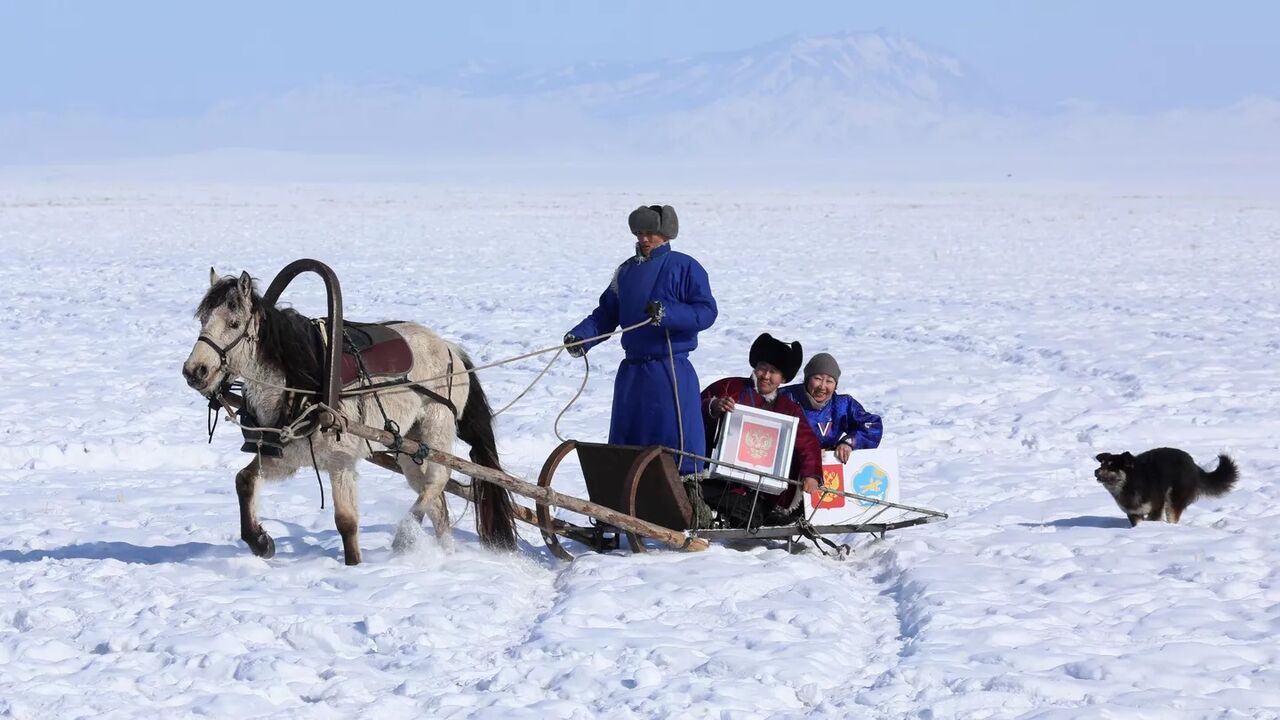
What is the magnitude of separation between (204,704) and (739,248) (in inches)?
874

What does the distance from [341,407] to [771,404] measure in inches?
76.3

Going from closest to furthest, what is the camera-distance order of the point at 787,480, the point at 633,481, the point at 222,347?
the point at 222,347
the point at 633,481
the point at 787,480

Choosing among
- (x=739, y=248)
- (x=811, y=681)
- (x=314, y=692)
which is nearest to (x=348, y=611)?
(x=314, y=692)

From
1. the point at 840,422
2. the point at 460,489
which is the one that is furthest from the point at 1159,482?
the point at 460,489

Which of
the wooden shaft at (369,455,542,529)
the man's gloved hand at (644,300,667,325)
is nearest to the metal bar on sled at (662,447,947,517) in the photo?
the man's gloved hand at (644,300,667,325)

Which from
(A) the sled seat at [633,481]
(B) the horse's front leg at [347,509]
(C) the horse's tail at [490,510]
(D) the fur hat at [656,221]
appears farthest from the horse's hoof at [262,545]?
(D) the fur hat at [656,221]

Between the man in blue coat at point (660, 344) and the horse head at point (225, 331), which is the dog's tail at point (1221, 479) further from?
the horse head at point (225, 331)

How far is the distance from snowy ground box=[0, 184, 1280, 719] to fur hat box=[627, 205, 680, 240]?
1.42 m

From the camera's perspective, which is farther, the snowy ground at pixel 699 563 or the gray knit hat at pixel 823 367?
the gray knit hat at pixel 823 367

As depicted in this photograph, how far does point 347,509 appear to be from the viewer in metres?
5.95

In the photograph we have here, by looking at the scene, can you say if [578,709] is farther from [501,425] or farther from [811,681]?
[501,425]

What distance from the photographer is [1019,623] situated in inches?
207

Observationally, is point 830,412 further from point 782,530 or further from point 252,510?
point 252,510

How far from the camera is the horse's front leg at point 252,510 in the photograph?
598cm
